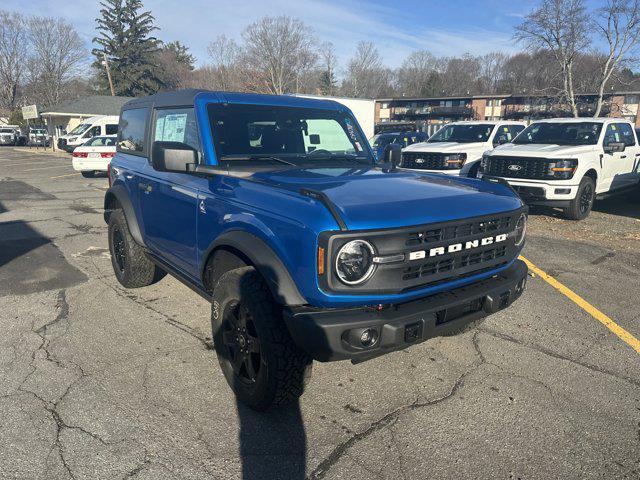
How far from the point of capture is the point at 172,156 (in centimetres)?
316

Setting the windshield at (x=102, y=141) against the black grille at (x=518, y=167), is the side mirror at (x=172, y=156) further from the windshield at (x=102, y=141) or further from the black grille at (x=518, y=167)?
the windshield at (x=102, y=141)

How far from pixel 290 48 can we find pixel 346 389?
5591 centimetres

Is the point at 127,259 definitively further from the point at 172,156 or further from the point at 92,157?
the point at 92,157

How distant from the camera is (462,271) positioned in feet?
9.32

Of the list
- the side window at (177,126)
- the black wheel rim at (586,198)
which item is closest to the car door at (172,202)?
the side window at (177,126)

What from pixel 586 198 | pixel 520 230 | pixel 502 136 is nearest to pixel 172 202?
pixel 520 230

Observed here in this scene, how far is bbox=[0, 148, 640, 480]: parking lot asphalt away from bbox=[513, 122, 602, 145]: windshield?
17.6 ft

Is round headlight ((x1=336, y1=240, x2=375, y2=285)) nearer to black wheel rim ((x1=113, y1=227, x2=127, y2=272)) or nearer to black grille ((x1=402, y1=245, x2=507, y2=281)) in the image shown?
black grille ((x1=402, y1=245, x2=507, y2=281))

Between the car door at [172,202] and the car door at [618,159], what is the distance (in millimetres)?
8505

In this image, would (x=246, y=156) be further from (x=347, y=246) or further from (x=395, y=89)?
(x=395, y=89)

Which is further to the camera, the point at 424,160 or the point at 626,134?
the point at 424,160

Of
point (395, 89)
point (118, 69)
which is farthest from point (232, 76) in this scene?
point (395, 89)

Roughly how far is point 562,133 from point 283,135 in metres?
8.07

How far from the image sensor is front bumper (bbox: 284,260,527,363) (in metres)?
2.37
